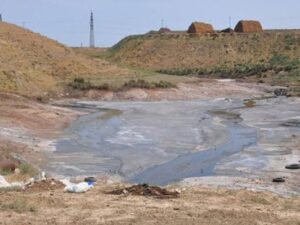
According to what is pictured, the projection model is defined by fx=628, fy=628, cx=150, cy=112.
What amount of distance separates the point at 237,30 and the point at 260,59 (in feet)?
71.4

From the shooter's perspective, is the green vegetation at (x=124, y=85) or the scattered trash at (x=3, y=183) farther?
the green vegetation at (x=124, y=85)

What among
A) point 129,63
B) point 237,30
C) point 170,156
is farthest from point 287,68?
point 170,156

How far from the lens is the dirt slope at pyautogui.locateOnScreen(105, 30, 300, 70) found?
101562mm

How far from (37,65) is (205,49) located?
51896 millimetres

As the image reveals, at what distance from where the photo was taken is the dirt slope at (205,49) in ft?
333

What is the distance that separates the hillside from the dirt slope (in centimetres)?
3464

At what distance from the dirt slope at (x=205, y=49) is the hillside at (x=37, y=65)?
34.6m

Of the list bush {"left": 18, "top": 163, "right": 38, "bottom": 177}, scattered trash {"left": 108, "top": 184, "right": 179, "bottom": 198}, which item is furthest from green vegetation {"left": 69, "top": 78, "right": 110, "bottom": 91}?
scattered trash {"left": 108, "top": 184, "right": 179, "bottom": 198}

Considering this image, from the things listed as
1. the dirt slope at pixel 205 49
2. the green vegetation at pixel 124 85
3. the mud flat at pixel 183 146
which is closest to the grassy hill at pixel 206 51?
the dirt slope at pixel 205 49

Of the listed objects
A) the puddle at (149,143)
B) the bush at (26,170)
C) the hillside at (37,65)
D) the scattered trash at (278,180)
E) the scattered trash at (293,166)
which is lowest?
the puddle at (149,143)

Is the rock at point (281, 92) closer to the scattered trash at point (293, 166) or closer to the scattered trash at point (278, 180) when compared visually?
the scattered trash at point (293, 166)

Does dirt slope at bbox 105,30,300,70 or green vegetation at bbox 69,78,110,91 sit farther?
dirt slope at bbox 105,30,300,70

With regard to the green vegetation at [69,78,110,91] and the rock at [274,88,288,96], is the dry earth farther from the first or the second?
the rock at [274,88,288,96]

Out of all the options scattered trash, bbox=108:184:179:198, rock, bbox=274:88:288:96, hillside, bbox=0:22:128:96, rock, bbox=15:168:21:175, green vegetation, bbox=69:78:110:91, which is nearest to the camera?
scattered trash, bbox=108:184:179:198
